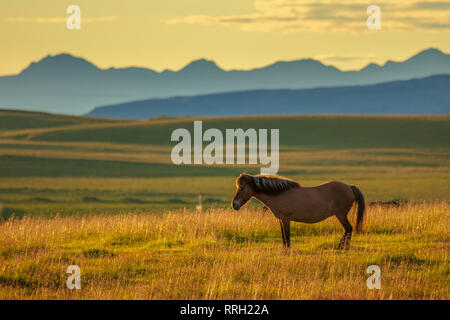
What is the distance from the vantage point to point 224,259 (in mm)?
12992

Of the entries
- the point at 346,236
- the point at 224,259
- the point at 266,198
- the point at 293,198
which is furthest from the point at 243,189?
the point at 346,236

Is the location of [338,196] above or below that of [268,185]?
below

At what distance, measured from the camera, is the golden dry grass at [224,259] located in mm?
11086

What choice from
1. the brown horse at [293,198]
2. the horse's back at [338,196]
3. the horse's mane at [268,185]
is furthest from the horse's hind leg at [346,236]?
the horse's mane at [268,185]

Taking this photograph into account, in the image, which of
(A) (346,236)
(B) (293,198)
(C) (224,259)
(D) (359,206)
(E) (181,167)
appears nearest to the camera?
(C) (224,259)

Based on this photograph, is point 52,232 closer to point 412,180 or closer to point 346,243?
point 346,243

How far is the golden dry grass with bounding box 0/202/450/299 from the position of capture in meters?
11.1

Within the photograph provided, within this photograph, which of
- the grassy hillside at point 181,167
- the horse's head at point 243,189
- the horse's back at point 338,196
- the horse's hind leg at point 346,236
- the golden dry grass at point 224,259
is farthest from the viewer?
the grassy hillside at point 181,167

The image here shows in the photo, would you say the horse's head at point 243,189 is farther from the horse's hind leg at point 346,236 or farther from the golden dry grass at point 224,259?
the horse's hind leg at point 346,236

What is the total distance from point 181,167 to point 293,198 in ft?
205

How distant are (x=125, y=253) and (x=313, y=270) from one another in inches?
167

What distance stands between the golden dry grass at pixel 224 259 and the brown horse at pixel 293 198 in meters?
0.74

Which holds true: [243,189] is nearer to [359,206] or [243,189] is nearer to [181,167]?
[359,206]
